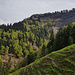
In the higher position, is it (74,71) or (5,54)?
(74,71)

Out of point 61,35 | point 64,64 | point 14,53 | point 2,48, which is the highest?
point 61,35

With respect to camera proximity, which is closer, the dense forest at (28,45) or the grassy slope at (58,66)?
the grassy slope at (58,66)

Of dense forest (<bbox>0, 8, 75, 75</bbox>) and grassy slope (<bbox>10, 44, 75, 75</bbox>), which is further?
dense forest (<bbox>0, 8, 75, 75</bbox>)

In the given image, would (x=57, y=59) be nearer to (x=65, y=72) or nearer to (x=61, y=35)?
(x=65, y=72)

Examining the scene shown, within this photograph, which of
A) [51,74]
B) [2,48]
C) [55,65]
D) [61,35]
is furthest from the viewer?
[2,48]

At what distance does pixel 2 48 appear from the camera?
122 m

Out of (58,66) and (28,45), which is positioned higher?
(58,66)

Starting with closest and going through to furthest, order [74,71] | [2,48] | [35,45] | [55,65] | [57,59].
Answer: [74,71], [55,65], [57,59], [2,48], [35,45]

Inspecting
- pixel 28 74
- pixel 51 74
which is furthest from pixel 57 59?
pixel 28 74

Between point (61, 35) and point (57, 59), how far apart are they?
38.6 meters

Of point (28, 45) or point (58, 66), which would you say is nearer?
Result: point (58, 66)

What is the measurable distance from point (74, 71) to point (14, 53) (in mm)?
117958

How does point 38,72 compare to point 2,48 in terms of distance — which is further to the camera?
point 2,48

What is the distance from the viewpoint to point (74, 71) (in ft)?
92.6
